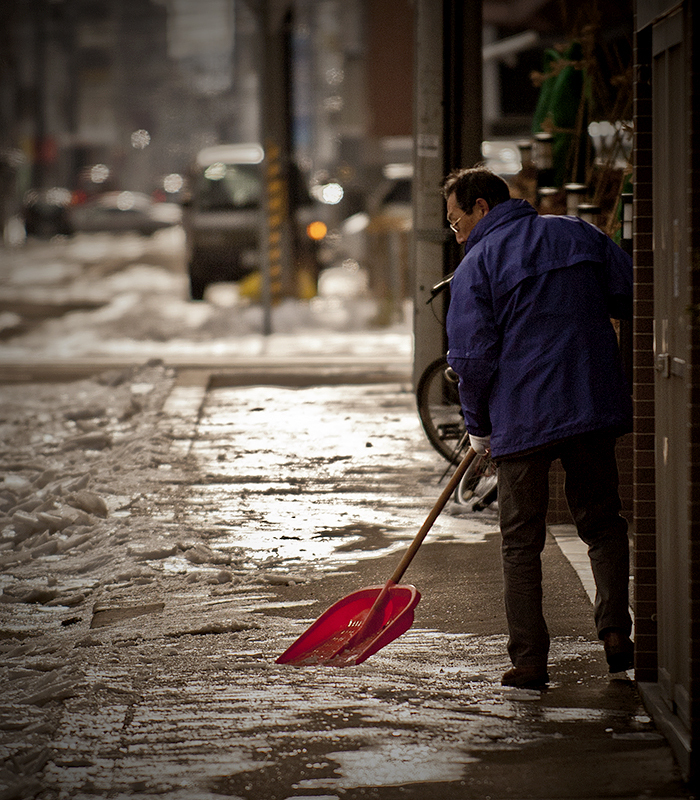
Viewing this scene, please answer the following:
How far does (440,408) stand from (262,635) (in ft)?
10.7

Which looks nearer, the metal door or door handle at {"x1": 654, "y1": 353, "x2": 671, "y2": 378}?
the metal door

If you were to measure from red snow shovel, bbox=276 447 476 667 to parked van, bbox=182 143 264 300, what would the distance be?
14.9m

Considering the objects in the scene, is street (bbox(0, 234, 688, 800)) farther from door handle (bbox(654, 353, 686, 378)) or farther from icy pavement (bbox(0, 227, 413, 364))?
icy pavement (bbox(0, 227, 413, 364))

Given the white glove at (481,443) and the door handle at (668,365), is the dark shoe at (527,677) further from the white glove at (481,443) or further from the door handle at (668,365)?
the door handle at (668,365)

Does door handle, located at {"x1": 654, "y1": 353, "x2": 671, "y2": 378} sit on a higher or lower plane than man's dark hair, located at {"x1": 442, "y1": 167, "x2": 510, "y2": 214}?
lower

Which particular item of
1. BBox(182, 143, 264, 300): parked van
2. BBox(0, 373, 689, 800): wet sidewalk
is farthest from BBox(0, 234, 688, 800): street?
BBox(182, 143, 264, 300): parked van

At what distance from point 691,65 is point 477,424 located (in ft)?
4.94

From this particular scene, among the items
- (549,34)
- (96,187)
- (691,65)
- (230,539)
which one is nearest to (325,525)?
(230,539)

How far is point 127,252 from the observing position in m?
37.5

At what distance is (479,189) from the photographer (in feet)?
15.2

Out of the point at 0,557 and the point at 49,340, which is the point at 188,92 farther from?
the point at 0,557

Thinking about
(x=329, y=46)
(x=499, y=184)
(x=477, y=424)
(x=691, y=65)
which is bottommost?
(x=477, y=424)

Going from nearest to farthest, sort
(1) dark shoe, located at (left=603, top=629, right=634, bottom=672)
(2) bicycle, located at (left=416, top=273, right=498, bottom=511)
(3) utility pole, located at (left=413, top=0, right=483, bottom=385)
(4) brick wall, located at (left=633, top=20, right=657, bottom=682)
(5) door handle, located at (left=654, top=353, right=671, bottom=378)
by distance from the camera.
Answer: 1. (5) door handle, located at (left=654, top=353, right=671, bottom=378)
2. (4) brick wall, located at (left=633, top=20, right=657, bottom=682)
3. (1) dark shoe, located at (left=603, top=629, right=634, bottom=672)
4. (2) bicycle, located at (left=416, top=273, right=498, bottom=511)
5. (3) utility pole, located at (left=413, top=0, right=483, bottom=385)

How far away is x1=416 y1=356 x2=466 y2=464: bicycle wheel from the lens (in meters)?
8.05
